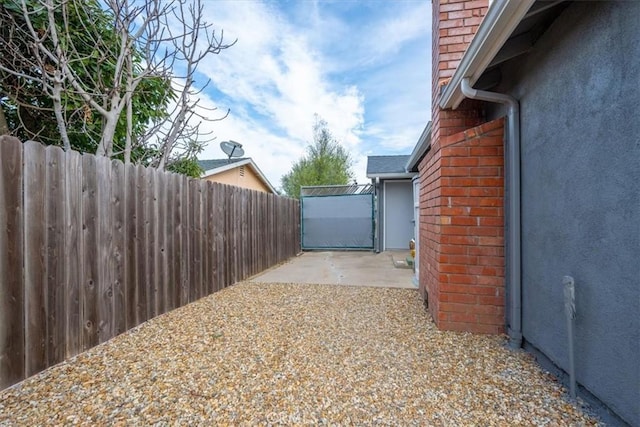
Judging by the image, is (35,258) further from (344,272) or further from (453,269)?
(344,272)

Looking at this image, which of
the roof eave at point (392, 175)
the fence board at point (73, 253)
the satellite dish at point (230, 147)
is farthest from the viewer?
the satellite dish at point (230, 147)

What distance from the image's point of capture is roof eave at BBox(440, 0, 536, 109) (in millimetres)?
1684

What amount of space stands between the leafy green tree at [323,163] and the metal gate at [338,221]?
7.72 metres

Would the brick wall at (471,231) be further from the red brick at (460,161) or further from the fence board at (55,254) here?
the fence board at (55,254)

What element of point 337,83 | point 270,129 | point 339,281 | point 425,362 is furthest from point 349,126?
point 425,362

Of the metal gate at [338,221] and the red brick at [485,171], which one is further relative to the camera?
the metal gate at [338,221]

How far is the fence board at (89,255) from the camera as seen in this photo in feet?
8.42

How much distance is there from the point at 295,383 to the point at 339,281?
3.41 meters

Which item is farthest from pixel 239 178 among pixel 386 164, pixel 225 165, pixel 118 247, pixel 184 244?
pixel 118 247

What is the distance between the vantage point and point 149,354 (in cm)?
250

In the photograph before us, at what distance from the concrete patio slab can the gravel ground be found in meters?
2.11

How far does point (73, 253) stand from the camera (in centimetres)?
247

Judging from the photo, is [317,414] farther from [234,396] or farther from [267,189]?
[267,189]

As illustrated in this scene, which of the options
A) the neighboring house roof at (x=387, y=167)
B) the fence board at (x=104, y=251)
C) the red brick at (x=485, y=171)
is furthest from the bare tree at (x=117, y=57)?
the neighboring house roof at (x=387, y=167)
